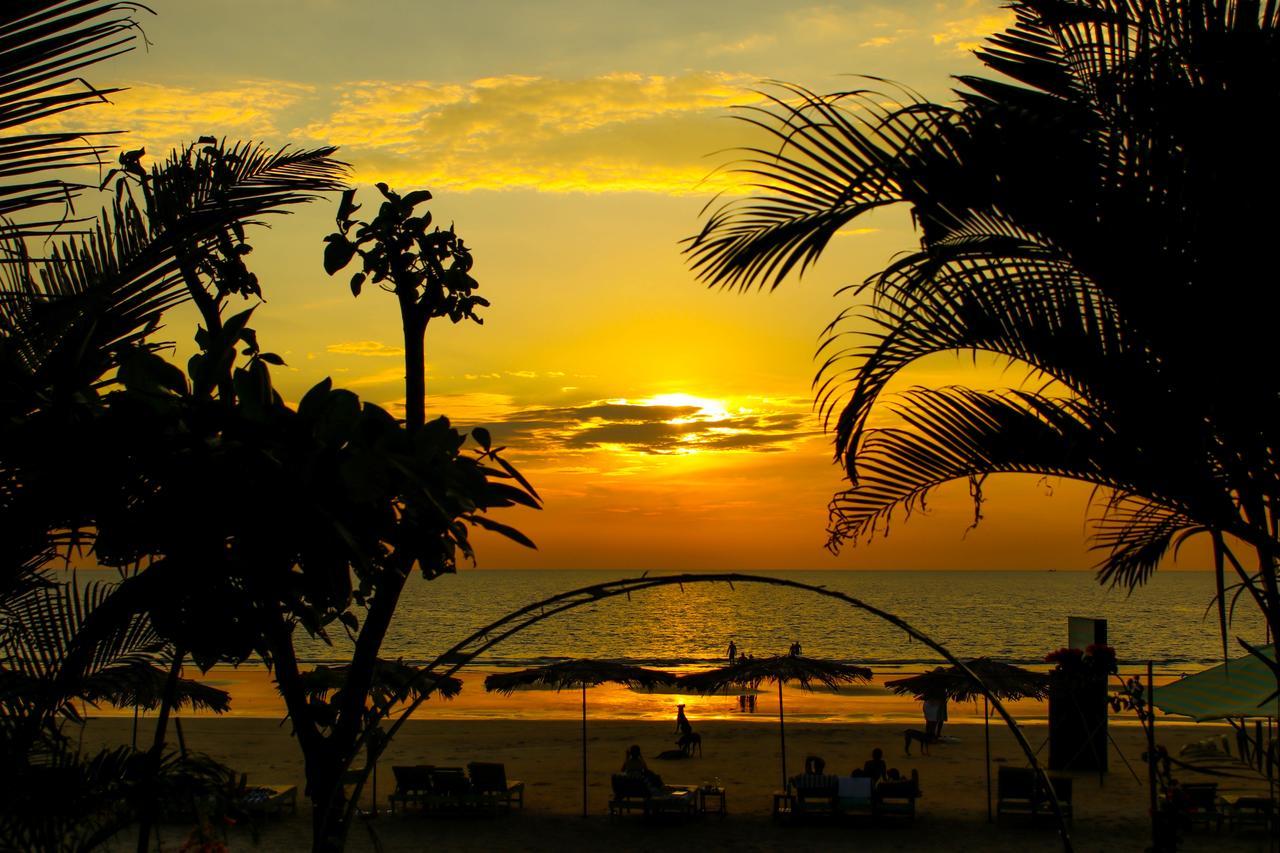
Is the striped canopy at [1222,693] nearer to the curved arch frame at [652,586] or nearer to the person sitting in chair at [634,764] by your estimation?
the curved arch frame at [652,586]

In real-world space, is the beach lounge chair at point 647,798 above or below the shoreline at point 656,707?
above

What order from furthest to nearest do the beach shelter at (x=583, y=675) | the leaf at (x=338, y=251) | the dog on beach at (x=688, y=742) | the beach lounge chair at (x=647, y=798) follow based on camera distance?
1. the dog on beach at (x=688, y=742)
2. the beach shelter at (x=583, y=675)
3. the beach lounge chair at (x=647, y=798)
4. the leaf at (x=338, y=251)

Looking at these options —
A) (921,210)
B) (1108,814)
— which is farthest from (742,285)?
(1108,814)

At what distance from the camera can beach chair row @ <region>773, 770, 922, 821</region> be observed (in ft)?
50.5

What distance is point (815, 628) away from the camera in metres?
93.0

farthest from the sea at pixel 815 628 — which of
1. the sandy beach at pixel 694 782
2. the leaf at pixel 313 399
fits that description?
the leaf at pixel 313 399

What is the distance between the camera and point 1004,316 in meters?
3.98

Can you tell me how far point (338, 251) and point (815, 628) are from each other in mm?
88520

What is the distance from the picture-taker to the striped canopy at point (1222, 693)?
37.9 feet

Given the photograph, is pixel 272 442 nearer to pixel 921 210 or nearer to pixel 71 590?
pixel 71 590

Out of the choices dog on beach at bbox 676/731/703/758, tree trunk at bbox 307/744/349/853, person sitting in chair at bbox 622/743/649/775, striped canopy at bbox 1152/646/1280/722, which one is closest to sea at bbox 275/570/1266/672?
dog on beach at bbox 676/731/703/758

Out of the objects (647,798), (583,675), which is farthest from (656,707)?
(647,798)

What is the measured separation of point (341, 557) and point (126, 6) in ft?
4.34

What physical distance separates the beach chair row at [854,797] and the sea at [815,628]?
133 ft
